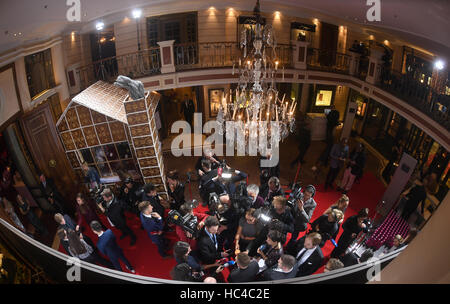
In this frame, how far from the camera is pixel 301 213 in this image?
4988 millimetres

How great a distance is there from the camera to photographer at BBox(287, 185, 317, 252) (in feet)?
16.3

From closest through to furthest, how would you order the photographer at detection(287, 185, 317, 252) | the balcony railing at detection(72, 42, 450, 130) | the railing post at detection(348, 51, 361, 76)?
the photographer at detection(287, 185, 317, 252), the balcony railing at detection(72, 42, 450, 130), the railing post at detection(348, 51, 361, 76)

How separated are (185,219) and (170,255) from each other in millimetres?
1183

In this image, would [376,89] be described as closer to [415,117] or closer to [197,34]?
[415,117]

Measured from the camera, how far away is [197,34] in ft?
30.8

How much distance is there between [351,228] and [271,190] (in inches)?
59.2

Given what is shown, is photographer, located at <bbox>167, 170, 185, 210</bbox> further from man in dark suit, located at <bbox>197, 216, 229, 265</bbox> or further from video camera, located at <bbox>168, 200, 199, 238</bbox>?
man in dark suit, located at <bbox>197, 216, 229, 265</bbox>

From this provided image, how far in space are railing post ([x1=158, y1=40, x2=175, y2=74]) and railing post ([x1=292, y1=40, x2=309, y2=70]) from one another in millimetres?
3629

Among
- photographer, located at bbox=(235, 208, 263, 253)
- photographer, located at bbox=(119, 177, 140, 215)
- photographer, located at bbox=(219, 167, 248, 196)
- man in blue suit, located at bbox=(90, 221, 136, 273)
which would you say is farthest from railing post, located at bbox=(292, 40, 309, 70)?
man in blue suit, located at bbox=(90, 221, 136, 273)

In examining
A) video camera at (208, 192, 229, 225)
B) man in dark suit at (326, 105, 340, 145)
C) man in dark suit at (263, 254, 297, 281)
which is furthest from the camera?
man in dark suit at (326, 105, 340, 145)

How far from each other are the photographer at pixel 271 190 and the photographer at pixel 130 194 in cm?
254

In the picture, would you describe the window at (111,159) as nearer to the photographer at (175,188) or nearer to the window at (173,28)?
the photographer at (175,188)

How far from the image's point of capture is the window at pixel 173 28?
896 centimetres
